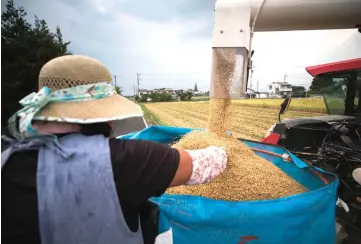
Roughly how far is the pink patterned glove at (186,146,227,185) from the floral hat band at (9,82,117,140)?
397 mm

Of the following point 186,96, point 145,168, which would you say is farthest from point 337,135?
point 186,96

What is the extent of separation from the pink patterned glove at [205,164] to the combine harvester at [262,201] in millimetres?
289

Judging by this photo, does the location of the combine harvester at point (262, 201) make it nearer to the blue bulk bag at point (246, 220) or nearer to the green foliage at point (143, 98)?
the blue bulk bag at point (246, 220)

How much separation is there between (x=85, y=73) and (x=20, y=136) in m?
0.29

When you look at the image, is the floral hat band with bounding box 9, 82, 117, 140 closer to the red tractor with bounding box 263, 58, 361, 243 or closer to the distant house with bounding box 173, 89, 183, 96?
the red tractor with bounding box 263, 58, 361, 243

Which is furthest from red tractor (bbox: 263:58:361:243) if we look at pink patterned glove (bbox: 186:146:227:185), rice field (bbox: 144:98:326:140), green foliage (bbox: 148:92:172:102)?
green foliage (bbox: 148:92:172:102)

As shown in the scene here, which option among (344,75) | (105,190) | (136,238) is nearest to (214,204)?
(136,238)

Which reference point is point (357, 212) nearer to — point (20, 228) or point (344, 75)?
point (344, 75)

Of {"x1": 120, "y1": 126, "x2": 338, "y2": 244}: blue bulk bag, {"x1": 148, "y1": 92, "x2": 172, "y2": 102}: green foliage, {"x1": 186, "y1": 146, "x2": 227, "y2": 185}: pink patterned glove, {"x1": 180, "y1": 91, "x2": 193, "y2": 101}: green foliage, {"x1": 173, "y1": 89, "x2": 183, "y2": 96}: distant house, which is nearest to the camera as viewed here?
{"x1": 186, "y1": 146, "x2": 227, "y2": 185}: pink patterned glove

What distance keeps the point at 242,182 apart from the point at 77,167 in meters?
1.23

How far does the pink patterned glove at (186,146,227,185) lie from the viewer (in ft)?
3.28

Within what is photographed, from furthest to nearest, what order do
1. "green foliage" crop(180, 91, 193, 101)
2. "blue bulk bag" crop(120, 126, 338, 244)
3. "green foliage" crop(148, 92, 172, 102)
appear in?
"green foliage" crop(180, 91, 193, 101) < "green foliage" crop(148, 92, 172, 102) < "blue bulk bag" crop(120, 126, 338, 244)

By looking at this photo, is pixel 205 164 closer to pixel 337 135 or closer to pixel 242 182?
pixel 242 182

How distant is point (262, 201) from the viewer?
4.15 ft
